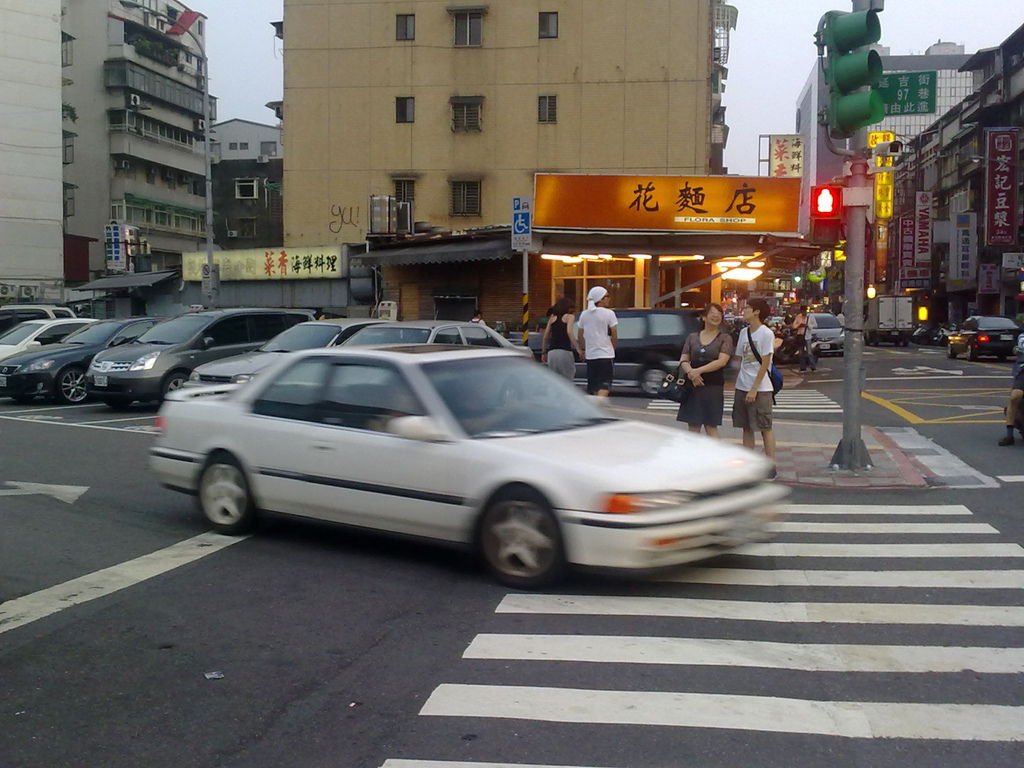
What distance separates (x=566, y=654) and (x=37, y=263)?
53.9 m

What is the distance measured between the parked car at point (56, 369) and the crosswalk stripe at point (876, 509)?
13.5 meters

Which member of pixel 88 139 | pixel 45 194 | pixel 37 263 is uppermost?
pixel 88 139

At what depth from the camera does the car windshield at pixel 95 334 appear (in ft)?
65.8

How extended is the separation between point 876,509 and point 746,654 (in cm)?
468

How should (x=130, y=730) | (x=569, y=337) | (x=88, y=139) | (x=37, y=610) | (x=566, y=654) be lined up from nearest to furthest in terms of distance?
(x=130, y=730) → (x=566, y=654) → (x=37, y=610) → (x=569, y=337) → (x=88, y=139)

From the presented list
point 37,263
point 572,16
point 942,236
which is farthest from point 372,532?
point 942,236

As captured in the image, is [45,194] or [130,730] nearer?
[130,730]

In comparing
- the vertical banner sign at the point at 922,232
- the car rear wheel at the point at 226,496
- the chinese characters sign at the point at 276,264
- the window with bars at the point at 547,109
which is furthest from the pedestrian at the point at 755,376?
the vertical banner sign at the point at 922,232

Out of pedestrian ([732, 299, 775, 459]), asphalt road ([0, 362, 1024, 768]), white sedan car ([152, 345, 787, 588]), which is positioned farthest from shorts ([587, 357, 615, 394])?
white sedan car ([152, 345, 787, 588])

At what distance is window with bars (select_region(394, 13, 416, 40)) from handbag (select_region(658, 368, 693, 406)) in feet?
103

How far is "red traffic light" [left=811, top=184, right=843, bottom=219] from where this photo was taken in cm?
1082

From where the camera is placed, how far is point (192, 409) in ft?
27.6

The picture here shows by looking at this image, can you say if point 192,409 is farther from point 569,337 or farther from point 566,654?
point 569,337

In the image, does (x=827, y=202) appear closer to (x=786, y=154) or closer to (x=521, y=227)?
(x=521, y=227)
